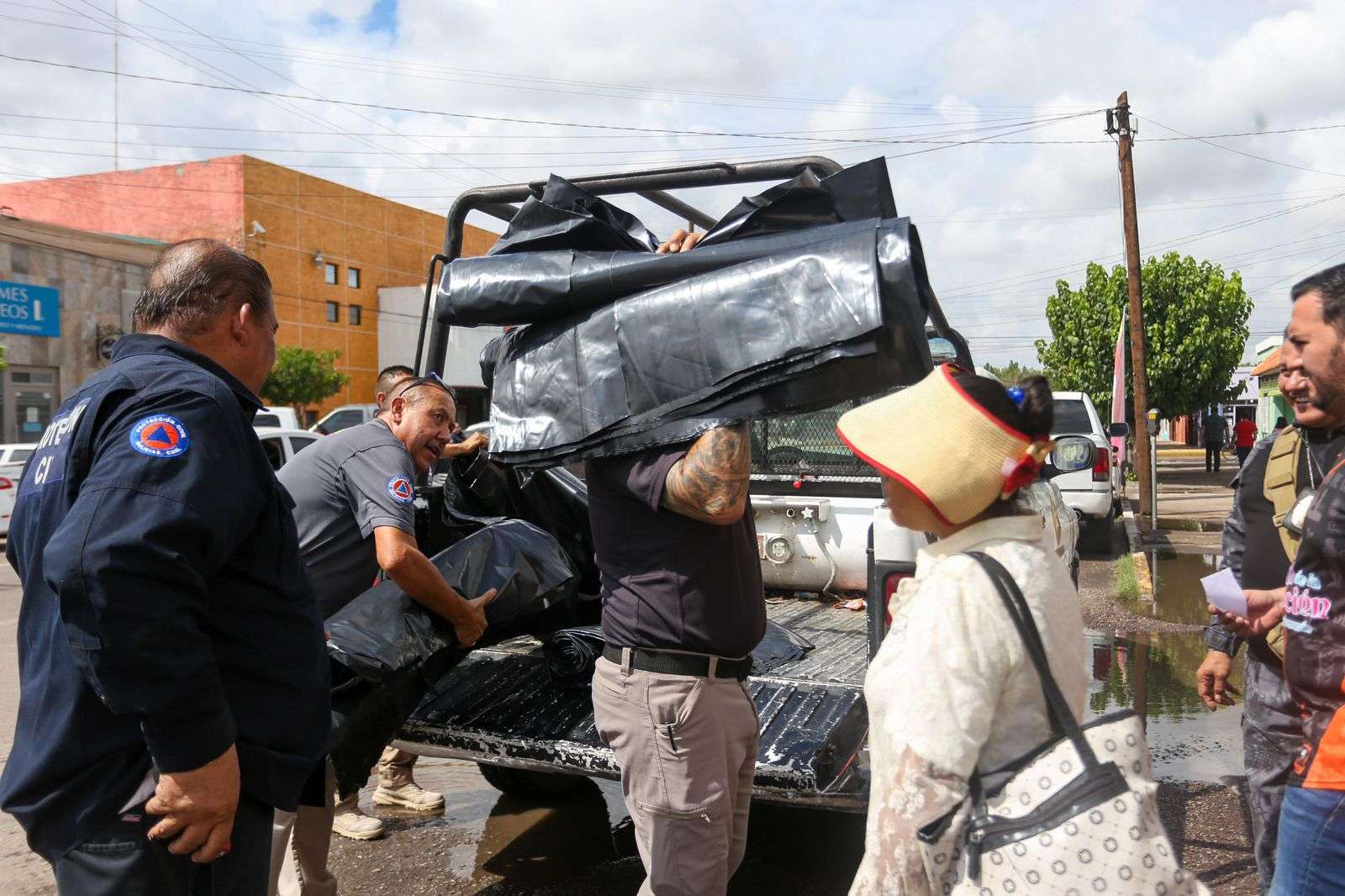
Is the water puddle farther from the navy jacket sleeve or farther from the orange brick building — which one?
the orange brick building

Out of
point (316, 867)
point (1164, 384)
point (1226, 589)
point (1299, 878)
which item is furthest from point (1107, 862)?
point (1164, 384)

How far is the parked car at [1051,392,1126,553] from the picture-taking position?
11.9 m

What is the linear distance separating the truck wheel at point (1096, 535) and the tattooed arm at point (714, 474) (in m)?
11.4

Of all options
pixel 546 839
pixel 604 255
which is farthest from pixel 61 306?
pixel 604 255

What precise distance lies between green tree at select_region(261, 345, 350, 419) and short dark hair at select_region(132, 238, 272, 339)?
31.8 metres

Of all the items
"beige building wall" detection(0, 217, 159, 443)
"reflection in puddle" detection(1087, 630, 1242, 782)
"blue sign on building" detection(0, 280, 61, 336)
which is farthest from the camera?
"beige building wall" detection(0, 217, 159, 443)

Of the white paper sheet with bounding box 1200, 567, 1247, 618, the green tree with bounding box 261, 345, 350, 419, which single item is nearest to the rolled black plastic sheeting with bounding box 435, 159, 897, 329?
the white paper sheet with bounding box 1200, 567, 1247, 618

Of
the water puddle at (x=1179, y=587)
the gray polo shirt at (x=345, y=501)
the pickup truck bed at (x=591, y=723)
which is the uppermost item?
the gray polo shirt at (x=345, y=501)

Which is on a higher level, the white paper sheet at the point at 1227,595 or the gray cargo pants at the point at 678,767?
the white paper sheet at the point at 1227,595

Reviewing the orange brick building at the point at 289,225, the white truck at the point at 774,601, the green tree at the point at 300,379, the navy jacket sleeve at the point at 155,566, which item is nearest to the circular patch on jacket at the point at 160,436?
the navy jacket sleeve at the point at 155,566

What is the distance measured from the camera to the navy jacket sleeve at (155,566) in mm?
1808

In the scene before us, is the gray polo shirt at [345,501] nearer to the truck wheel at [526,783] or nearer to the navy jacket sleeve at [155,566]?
the navy jacket sleeve at [155,566]

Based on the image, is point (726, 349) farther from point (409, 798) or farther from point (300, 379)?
point (300, 379)

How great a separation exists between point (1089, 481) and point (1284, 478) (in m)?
9.40
